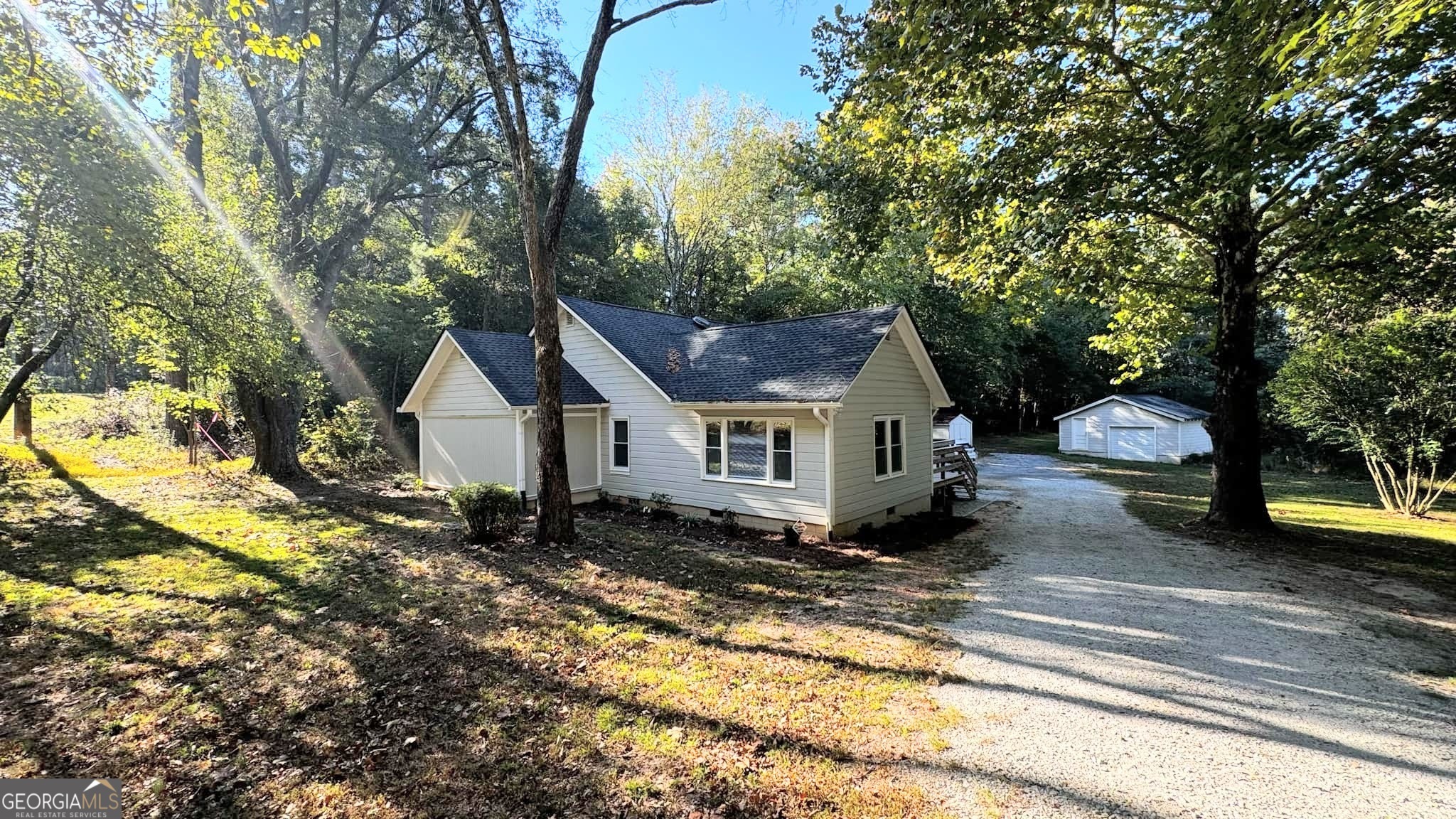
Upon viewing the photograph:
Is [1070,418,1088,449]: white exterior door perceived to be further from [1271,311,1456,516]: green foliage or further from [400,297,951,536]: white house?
[400,297,951,536]: white house

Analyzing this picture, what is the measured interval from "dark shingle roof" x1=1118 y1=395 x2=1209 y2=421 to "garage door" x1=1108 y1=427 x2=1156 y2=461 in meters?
1.15

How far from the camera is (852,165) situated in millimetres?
9648

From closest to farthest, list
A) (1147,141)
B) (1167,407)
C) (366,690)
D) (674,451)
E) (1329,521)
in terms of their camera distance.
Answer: (366,690) < (1147,141) < (1329,521) < (674,451) < (1167,407)

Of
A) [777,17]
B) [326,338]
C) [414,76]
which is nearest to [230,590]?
[777,17]

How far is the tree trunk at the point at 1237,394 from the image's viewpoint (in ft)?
33.6

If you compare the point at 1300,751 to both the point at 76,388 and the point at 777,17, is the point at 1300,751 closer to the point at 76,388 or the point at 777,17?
the point at 777,17

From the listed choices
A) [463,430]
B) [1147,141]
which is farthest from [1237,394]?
[463,430]

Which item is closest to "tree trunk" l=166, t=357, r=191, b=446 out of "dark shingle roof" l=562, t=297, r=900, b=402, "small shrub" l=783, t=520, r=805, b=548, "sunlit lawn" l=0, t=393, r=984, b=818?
"sunlit lawn" l=0, t=393, r=984, b=818

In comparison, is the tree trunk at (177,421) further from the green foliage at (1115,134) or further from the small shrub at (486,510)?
the green foliage at (1115,134)

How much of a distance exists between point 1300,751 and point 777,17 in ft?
34.3

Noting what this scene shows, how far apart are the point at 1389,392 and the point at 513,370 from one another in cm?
1986

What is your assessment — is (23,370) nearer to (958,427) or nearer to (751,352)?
(751,352)

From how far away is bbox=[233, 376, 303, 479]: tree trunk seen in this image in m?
15.4

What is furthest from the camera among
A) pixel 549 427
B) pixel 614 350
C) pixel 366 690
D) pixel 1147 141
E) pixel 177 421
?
pixel 177 421
